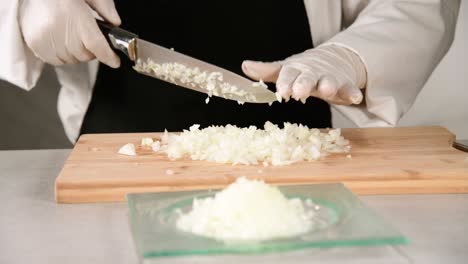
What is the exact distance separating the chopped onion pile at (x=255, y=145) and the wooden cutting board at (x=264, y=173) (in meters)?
0.02

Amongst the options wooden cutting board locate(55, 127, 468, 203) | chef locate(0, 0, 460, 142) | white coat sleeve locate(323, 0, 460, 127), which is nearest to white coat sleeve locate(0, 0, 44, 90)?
chef locate(0, 0, 460, 142)

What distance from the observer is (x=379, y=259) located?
2.59 ft

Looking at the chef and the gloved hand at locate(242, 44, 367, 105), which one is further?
the chef

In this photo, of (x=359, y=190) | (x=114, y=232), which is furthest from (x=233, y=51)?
(x=114, y=232)

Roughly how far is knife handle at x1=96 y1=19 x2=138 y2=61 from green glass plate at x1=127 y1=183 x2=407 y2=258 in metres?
0.37

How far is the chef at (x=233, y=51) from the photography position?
1330 millimetres

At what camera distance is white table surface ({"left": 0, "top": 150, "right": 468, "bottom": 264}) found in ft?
2.62

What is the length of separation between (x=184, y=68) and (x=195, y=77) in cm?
2

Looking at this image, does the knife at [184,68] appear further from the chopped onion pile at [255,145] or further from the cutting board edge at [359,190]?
the cutting board edge at [359,190]

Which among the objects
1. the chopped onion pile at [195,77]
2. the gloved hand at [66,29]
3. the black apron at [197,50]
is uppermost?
the gloved hand at [66,29]

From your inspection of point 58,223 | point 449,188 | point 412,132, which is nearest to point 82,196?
point 58,223

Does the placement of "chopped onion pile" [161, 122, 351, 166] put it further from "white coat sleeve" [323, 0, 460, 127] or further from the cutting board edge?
"white coat sleeve" [323, 0, 460, 127]

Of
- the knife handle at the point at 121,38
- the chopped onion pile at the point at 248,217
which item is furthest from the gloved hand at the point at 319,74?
the chopped onion pile at the point at 248,217

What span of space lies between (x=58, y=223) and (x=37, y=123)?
4.30 ft
